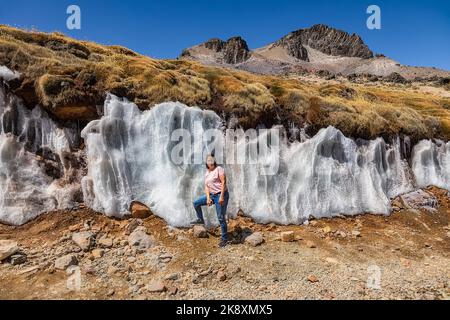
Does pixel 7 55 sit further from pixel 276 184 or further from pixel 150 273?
pixel 276 184

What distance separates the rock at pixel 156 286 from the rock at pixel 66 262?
7.54ft

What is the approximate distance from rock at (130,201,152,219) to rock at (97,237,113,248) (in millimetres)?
1456

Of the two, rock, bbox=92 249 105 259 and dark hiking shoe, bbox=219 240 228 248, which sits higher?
rock, bbox=92 249 105 259

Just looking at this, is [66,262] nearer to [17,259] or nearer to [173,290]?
[17,259]

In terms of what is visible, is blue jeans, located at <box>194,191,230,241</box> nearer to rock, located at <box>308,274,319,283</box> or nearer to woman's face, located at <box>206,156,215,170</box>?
woman's face, located at <box>206,156,215,170</box>

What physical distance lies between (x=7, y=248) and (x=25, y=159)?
137 inches

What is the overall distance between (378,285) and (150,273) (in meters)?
6.22

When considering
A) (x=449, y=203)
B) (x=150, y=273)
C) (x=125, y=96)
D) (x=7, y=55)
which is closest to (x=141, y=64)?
(x=125, y=96)

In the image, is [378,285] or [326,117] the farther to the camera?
[326,117]

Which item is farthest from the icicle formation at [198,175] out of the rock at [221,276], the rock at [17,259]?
the rock at [221,276]

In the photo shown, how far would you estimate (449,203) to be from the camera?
59.3ft

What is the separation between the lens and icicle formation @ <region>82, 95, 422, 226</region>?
12227 mm

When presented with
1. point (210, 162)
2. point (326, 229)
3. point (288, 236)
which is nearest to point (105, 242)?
point (210, 162)

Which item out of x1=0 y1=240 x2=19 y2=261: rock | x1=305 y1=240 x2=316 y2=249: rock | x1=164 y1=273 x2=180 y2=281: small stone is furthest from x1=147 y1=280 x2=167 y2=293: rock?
x1=305 y1=240 x2=316 y2=249: rock
